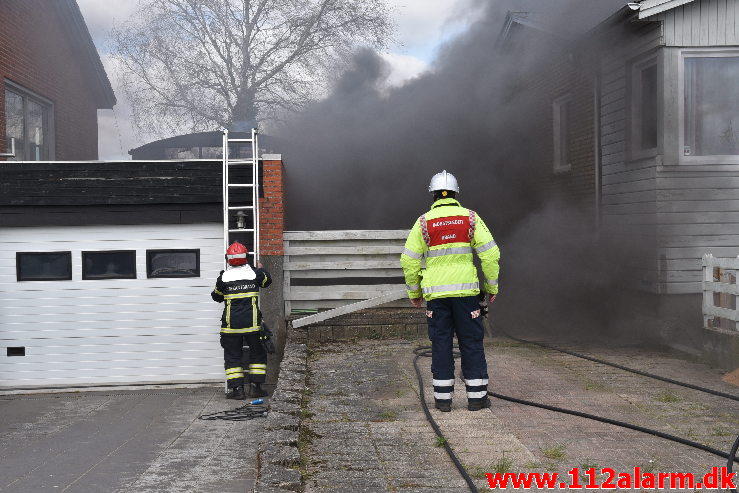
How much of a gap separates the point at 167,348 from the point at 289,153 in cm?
506

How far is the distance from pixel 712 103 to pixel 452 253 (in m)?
5.37

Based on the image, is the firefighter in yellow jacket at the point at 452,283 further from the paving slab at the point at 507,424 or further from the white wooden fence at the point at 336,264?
the white wooden fence at the point at 336,264

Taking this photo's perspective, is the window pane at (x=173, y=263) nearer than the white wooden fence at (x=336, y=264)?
No

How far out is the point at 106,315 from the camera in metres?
10.4

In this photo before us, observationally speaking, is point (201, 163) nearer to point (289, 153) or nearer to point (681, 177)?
point (289, 153)

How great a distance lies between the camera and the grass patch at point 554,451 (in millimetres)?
4676

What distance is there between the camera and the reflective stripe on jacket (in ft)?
29.6

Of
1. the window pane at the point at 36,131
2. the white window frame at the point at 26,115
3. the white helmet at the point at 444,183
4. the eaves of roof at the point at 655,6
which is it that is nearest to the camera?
the white helmet at the point at 444,183

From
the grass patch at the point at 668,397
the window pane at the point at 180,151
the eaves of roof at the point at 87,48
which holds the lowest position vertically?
the grass patch at the point at 668,397

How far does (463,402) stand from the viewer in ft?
20.4

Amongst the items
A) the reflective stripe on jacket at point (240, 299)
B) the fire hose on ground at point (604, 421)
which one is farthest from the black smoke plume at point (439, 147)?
the fire hose on ground at point (604, 421)

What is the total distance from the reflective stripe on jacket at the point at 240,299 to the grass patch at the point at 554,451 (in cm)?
479

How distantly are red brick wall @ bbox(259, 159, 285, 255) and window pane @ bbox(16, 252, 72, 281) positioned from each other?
257 cm

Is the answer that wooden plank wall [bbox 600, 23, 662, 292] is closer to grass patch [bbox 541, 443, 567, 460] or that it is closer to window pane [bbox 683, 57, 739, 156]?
window pane [bbox 683, 57, 739, 156]
